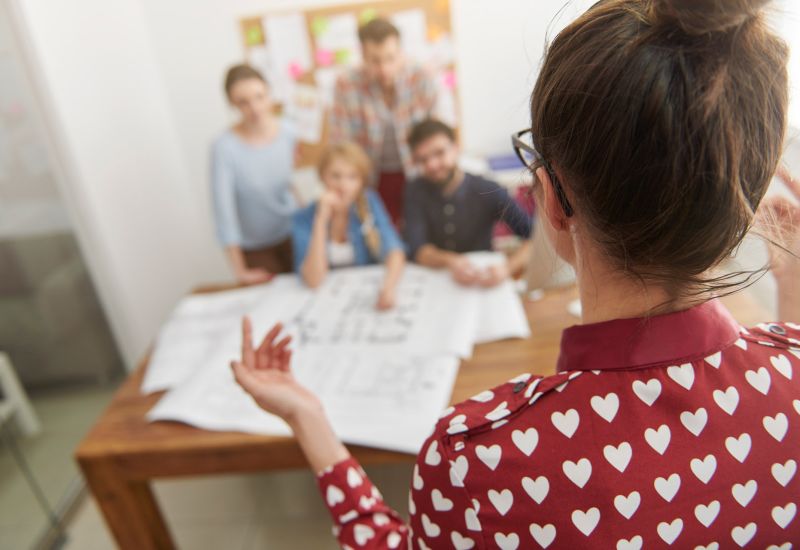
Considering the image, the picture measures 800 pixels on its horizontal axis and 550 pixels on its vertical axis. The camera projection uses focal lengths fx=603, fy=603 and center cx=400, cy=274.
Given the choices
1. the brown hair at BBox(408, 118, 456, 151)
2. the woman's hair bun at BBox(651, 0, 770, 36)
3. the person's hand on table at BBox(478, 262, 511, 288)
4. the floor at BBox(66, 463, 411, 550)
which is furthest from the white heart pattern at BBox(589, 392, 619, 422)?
the brown hair at BBox(408, 118, 456, 151)

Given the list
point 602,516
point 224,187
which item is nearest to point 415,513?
point 602,516

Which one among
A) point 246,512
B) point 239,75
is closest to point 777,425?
point 246,512

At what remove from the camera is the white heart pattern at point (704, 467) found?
42cm

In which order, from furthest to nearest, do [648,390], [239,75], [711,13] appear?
[239,75] → [648,390] → [711,13]

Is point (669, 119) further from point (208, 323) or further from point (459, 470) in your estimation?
point (208, 323)

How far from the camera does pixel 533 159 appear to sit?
0.48 meters

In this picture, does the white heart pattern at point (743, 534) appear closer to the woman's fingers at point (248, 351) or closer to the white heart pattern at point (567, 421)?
the white heart pattern at point (567, 421)

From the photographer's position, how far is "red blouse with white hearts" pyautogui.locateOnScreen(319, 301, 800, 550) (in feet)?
1.39

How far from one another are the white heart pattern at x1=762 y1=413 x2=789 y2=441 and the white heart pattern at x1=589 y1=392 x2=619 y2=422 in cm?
11

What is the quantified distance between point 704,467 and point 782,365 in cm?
11

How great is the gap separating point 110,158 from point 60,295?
0.53m

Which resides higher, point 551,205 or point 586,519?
point 551,205

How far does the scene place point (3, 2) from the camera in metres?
1.68

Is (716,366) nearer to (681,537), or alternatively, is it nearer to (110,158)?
(681,537)
